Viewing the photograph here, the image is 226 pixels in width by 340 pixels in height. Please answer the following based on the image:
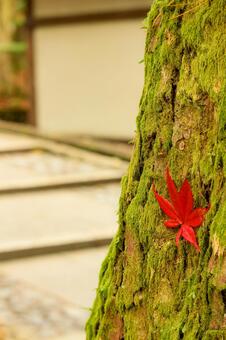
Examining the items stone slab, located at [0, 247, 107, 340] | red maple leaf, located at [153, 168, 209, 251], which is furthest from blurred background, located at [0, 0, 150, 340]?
red maple leaf, located at [153, 168, 209, 251]

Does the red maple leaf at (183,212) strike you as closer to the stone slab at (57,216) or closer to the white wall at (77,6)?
the stone slab at (57,216)

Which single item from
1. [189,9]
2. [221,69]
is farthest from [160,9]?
[221,69]

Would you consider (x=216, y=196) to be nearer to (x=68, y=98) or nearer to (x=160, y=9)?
(x=160, y=9)

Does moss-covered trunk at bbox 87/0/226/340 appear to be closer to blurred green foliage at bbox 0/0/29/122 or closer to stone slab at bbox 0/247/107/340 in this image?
stone slab at bbox 0/247/107/340

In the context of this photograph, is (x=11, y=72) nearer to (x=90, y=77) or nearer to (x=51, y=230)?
(x=90, y=77)

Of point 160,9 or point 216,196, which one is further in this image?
point 160,9

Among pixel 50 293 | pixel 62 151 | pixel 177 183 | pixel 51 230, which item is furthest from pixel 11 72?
pixel 177 183
